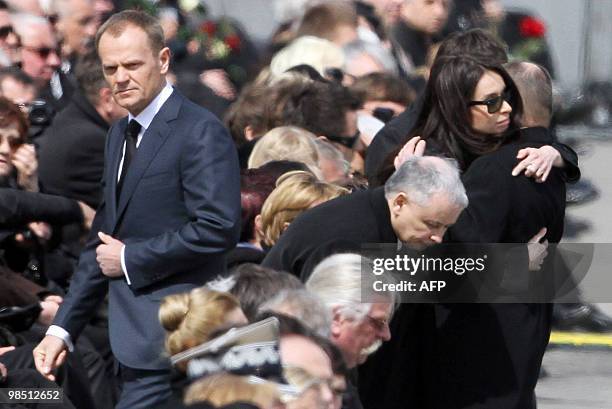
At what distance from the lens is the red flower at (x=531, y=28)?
39.9 feet

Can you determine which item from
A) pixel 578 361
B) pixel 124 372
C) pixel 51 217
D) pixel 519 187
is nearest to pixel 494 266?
pixel 519 187

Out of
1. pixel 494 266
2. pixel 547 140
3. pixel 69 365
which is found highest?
pixel 547 140

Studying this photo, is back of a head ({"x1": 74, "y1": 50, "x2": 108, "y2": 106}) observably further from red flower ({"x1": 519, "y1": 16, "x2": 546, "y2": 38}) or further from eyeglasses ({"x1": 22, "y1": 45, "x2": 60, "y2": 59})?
red flower ({"x1": 519, "y1": 16, "x2": 546, "y2": 38})

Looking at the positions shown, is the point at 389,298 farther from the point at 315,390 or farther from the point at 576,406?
the point at 576,406

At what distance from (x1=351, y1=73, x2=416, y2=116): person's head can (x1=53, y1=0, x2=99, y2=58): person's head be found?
1.91 meters

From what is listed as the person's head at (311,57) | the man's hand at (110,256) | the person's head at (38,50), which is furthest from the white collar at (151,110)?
the person's head at (311,57)

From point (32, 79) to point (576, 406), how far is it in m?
3.30

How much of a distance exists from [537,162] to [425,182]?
0.60 meters

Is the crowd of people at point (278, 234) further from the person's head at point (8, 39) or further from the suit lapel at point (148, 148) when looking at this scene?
the person's head at point (8, 39)

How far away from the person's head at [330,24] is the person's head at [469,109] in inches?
163

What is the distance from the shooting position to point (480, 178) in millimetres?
5461

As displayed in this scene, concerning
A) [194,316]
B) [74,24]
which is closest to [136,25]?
[194,316]

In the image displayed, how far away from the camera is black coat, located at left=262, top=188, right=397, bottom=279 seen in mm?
5105

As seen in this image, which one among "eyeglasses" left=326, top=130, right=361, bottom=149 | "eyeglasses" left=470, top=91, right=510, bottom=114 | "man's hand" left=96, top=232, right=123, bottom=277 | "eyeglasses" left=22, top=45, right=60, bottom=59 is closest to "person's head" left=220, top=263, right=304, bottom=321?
"man's hand" left=96, top=232, right=123, bottom=277
